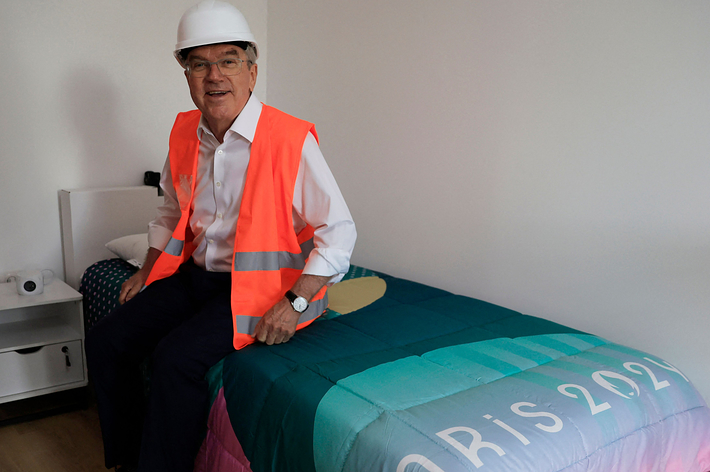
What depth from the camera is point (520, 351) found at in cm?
150

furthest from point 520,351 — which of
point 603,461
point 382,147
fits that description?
point 382,147

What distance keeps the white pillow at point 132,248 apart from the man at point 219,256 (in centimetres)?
57

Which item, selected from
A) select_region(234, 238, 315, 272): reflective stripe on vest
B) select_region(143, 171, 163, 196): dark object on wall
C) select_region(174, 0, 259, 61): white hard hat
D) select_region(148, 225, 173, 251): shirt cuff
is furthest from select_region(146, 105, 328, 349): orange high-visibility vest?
select_region(143, 171, 163, 196): dark object on wall

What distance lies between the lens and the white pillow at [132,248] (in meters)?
2.28

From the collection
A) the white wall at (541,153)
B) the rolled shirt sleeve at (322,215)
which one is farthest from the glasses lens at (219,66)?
the white wall at (541,153)

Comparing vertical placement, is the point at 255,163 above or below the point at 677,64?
below

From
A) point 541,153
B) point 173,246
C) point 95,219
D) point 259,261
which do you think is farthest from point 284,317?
point 95,219

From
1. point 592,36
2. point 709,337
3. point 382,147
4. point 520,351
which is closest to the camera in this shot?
point 520,351

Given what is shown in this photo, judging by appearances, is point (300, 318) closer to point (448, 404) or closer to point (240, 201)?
point (240, 201)

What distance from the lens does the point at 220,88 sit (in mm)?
1562

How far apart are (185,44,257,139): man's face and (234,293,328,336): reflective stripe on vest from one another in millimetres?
587

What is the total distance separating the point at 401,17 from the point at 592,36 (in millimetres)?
940

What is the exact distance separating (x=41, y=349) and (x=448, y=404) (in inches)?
69.2

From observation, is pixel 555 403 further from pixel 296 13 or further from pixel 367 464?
pixel 296 13
